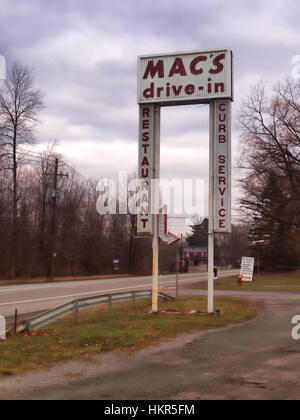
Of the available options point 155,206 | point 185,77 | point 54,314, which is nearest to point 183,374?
point 54,314

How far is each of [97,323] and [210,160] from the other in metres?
6.07

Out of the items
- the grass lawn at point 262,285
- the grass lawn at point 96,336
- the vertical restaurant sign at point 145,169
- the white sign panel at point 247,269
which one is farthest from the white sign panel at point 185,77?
the white sign panel at point 247,269

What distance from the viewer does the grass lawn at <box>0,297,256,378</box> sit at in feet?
31.0

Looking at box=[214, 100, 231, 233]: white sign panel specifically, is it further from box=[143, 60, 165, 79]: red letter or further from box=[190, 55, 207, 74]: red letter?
box=[143, 60, 165, 79]: red letter

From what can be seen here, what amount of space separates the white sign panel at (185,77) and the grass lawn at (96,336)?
6757mm

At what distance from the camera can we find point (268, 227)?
203 ft

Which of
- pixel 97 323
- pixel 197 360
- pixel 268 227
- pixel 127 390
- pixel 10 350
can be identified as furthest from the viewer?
pixel 268 227

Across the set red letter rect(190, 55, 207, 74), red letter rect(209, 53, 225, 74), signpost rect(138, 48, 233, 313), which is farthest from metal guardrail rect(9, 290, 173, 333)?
red letter rect(209, 53, 225, 74)

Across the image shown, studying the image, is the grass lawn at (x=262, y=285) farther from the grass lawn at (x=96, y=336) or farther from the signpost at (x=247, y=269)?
the grass lawn at (x=96, y=336)

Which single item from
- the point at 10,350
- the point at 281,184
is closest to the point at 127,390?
the point at 10,350

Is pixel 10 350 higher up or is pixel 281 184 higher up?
pixel 281 184

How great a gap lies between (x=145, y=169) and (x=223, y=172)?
8.09 feet

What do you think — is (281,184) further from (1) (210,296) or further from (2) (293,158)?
(1) (210,296)

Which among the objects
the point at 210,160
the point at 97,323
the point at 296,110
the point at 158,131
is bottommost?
the point at 97,323
